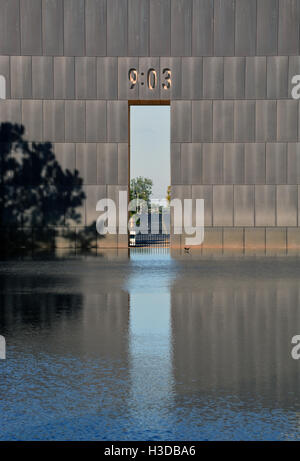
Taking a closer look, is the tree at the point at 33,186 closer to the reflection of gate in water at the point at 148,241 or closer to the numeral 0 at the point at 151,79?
the numeral 0 at the point at 151,79

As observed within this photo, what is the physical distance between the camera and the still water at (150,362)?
6.16 metres

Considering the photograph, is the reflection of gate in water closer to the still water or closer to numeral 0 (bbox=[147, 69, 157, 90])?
numeral 0 (bbox=[147, 69, 157, 90])

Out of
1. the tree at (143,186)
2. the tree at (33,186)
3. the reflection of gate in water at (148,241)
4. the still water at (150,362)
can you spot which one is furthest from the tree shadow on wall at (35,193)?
the tree at (143,186)

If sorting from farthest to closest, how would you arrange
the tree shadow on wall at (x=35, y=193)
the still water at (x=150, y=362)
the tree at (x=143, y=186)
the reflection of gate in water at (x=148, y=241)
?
the tree at (x=143, y=186) → the reflection of gate in water at (x=148, y=241) → the tree shadow on wall at (x=35, y=193) → the still water at (x=150, y=362)

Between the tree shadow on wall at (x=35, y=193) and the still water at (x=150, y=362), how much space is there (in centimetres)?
1678

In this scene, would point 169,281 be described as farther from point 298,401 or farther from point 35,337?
point 298,401

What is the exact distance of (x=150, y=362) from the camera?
29.7ft

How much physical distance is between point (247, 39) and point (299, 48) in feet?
9.36

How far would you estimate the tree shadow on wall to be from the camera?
36094 mm

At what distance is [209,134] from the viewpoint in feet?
119

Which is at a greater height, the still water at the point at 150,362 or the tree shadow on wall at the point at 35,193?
the tree shadow on wall at the point at 35,193

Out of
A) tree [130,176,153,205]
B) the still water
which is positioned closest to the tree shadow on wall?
the still water

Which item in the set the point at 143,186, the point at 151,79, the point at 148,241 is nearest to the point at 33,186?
the point at 151,79

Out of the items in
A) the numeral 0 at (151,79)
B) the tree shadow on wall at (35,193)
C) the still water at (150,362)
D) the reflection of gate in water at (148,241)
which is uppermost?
the numeral 0 at (151,79)
